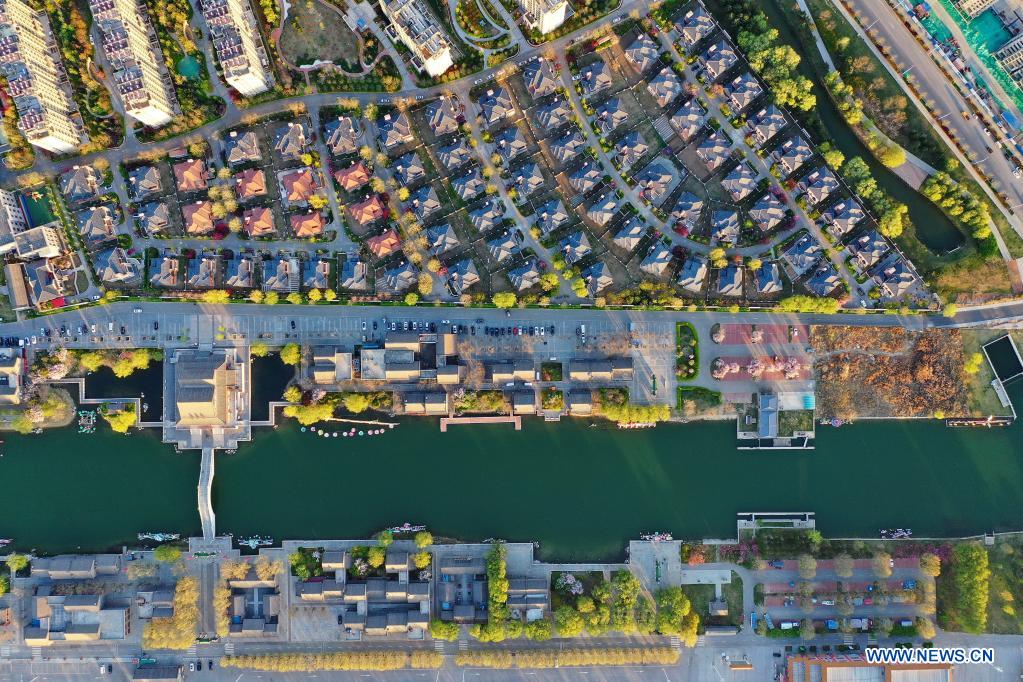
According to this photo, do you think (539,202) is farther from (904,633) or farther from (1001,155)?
(904,633)

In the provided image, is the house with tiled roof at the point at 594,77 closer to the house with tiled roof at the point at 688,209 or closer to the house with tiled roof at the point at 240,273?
the house with tiled roof at the point at 688,209

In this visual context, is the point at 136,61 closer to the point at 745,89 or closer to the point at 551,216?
the point at 551,216

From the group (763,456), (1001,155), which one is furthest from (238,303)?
(1001,155)

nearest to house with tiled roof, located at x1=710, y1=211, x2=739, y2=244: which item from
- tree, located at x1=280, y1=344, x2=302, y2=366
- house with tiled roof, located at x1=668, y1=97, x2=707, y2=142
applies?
house with tiled roof, located at x1=668, y1=97, x2=707, y2=142

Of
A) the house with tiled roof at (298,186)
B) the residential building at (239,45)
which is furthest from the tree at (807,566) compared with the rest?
the residential building at (239,45)

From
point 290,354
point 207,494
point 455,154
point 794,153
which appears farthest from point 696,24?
point 207,494

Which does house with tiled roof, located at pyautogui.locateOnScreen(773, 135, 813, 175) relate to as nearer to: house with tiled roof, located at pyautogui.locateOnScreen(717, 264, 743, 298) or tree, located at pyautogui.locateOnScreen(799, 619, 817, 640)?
house with tiled roof, located at pyautogui.locateOnScreen(717, 264, 743, 298)
